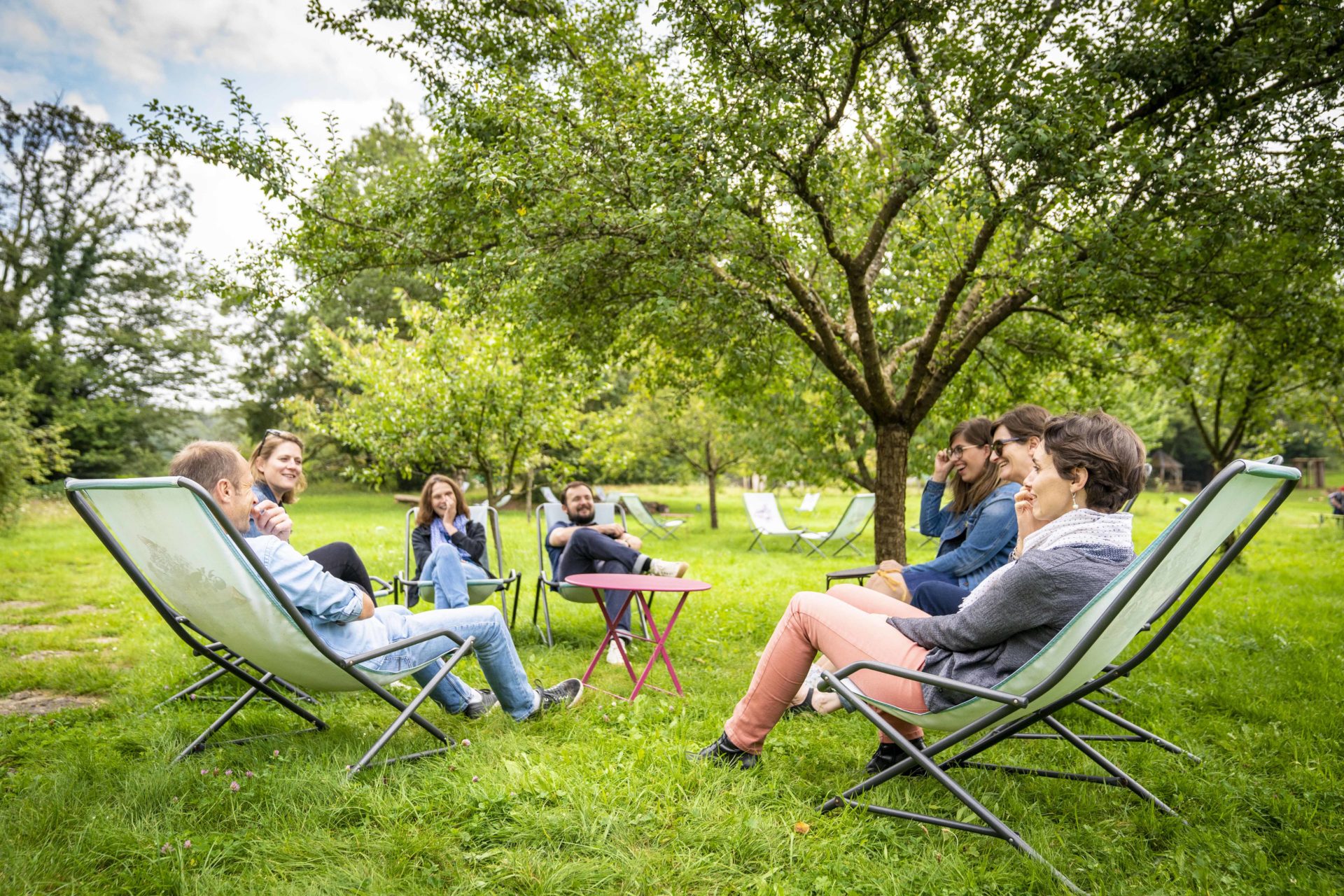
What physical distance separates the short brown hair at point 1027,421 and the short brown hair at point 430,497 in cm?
355

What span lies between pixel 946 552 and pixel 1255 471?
7.30 feet

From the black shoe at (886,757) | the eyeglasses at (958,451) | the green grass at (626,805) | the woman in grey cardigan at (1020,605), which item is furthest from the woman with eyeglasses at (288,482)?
the eyeglasses at (958,451)

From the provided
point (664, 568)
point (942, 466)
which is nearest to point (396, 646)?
point (664, 568)

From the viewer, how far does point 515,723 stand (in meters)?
3.38

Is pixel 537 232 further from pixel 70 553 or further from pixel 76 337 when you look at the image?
pixel 76 337

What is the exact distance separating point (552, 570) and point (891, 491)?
268 cm

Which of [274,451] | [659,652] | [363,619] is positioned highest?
[274,451]

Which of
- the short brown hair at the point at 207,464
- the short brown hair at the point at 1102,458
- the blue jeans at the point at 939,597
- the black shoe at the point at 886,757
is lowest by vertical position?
the black shoe at the point at 886,757

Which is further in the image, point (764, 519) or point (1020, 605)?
point (764, 519)

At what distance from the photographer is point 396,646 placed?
8.79 ft

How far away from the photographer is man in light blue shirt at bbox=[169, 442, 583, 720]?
2656 mm

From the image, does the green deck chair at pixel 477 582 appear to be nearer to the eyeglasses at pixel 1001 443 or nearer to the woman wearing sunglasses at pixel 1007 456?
the woman wearing sunglasses at pixel 1007 456

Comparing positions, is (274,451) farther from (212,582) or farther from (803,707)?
(803,707)

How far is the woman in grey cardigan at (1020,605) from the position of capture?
2215mm
